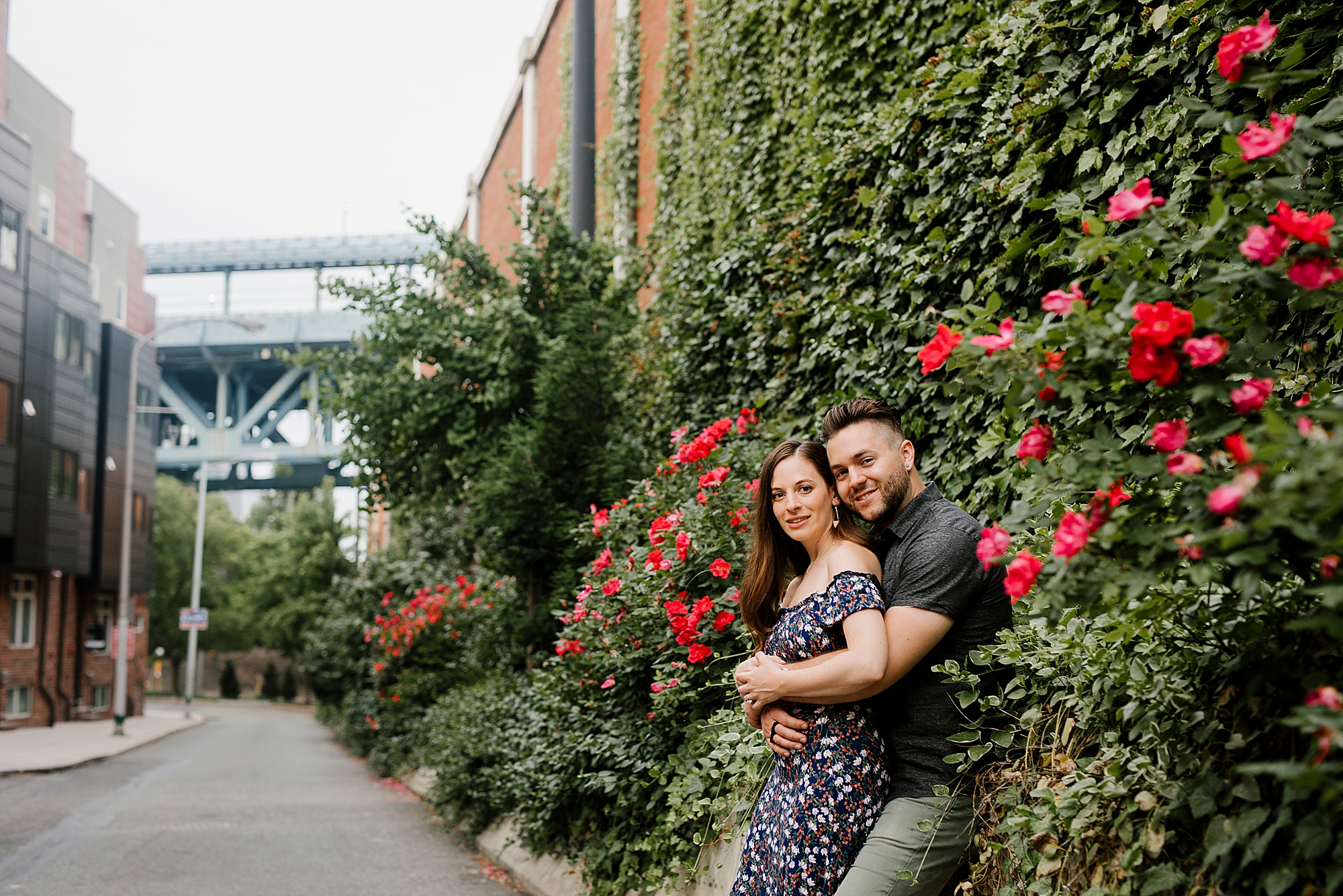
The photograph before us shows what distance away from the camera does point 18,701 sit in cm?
2803

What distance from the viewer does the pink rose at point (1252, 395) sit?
6.01 feet

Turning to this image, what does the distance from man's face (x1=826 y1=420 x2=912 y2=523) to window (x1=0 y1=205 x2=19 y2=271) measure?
28.9m

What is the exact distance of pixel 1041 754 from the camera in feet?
9.30

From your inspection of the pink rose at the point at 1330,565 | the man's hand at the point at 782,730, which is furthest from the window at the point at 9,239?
the pink rose at the point at 1330,565

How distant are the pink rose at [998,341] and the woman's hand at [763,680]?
3.95 ft

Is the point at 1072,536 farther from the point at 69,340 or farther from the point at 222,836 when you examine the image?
the point at 69,340

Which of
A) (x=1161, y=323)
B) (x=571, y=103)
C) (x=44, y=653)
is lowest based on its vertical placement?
(x=44, y=653)

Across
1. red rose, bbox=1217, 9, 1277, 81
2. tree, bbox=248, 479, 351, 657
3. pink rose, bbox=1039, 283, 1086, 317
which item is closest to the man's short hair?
pink rose, bbox=1039, 283, 1086, 317

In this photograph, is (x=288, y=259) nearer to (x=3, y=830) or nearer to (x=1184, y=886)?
(x=3, y=830)

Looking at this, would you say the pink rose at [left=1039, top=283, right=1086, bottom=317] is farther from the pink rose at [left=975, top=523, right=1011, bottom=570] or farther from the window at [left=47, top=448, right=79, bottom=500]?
the window at [left=47, top=448, right=79, bottom=500]

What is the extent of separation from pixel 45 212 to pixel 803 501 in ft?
129

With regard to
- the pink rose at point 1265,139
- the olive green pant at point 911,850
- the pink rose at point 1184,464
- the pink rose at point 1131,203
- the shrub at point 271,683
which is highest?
the pink rose at point 1265,139

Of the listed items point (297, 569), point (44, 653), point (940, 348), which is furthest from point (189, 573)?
point (940, 348)

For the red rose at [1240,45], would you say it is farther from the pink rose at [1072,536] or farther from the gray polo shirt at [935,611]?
the gray polo shirt at [935,611]
